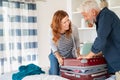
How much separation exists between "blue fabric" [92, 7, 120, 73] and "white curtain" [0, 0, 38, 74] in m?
1.85

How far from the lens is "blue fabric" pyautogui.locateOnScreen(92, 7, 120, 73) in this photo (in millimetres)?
1604

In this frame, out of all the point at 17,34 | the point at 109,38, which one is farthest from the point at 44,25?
the point at 109,38

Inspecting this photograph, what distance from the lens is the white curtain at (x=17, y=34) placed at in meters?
3.18

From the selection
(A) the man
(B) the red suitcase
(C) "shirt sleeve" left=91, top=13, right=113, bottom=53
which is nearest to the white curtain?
(B) the red suitcase

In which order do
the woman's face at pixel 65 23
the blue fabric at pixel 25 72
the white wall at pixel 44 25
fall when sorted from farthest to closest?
the white wall at pixel 44 25 → the woman's face at pixel 65 23 → the blue fabric at pixel 25 72

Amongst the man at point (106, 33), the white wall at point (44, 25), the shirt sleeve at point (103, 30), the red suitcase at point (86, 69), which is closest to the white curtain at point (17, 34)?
the white wall at point (44, 25)

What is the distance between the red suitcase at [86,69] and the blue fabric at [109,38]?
8 centimetres

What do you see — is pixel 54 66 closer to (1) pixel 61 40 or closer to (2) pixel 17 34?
(1) pixel 61 40

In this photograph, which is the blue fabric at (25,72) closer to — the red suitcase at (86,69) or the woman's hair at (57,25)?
the red suitcase at (86,69)

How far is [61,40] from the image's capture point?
84.4 inches

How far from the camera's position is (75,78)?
171cm

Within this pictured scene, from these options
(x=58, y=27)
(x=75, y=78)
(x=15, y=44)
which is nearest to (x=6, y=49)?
(x=15, y=44)

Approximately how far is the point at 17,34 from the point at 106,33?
6.52 ft

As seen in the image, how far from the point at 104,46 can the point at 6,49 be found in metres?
1.94
